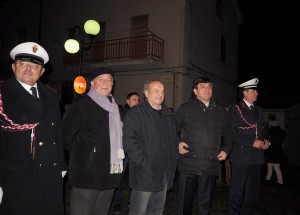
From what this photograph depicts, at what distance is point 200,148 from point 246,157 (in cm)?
99

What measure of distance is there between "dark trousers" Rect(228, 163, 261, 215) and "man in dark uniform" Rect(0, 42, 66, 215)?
2792mm

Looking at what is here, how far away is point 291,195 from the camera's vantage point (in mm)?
7559

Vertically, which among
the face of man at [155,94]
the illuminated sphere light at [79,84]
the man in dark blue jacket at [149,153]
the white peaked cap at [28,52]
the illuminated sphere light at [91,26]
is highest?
the illuminated sphere light at [91,26]

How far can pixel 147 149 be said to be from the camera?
353 cm

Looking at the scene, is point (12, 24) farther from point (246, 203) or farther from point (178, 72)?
point (246, 203)

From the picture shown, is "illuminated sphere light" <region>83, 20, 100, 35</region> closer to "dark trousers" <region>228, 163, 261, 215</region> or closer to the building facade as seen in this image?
the building facade

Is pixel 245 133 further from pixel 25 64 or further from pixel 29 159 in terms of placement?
pixel 25 64

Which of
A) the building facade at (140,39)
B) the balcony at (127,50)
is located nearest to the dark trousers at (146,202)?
the building facade at (140,39)

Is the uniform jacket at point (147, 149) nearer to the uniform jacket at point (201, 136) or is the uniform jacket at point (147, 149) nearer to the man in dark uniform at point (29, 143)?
the uniform jacket at point (201, 136)

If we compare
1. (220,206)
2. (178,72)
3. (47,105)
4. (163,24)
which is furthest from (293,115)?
(47,105)

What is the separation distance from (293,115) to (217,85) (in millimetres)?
5879

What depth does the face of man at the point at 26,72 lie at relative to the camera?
9.21 ft

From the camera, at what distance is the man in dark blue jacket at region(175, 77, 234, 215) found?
13.5ft

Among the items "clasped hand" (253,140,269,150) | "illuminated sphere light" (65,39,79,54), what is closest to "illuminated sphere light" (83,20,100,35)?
"illuminated sphere light" (65,39,79,54)
